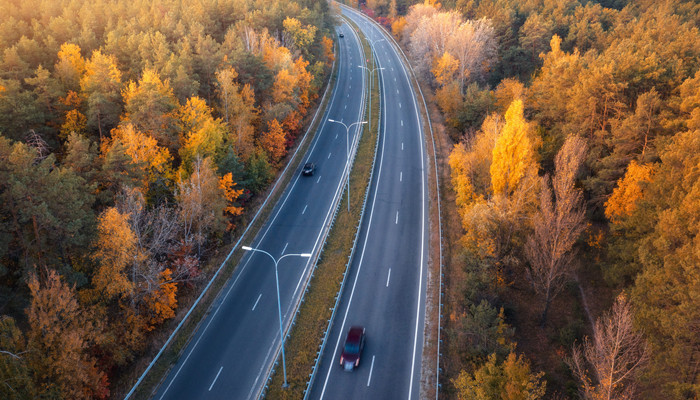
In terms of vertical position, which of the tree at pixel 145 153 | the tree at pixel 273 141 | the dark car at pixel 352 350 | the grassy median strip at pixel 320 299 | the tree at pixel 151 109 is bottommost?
the grassy median strip at pixel 320 299

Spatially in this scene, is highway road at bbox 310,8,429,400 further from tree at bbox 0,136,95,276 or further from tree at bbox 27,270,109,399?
tree at bbox 0,136,95,276

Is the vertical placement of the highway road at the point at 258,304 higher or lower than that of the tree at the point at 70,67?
lower

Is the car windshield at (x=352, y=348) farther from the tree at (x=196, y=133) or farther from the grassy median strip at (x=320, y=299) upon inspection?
the tree at (x=196, y=133)

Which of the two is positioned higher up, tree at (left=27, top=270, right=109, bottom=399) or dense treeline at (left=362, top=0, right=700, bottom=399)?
dense treeline at (left=362, top=0, right=700, bottom=399)

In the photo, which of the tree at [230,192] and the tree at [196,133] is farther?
the tree at [196,133]

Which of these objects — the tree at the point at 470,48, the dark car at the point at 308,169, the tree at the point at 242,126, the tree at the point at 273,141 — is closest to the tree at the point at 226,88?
the tree at the point at 242,126

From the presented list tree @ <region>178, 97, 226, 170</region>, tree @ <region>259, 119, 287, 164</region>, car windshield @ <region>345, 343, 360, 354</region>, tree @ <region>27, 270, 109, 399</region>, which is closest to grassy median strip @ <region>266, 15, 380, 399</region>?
car windshield @ <region>345, 343, 360, 354</region>

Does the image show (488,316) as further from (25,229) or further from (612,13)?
(612,13)

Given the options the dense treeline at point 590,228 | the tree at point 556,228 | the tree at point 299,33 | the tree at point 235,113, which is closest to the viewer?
the dense treeline at point 590,228
